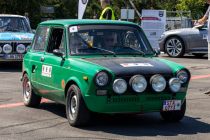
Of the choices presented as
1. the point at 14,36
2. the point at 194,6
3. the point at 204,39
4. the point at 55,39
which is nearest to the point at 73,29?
the point at 55,39

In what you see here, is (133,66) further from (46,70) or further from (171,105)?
(46,70)

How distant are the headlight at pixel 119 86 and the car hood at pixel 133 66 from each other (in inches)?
3.9

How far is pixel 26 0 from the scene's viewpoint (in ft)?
145

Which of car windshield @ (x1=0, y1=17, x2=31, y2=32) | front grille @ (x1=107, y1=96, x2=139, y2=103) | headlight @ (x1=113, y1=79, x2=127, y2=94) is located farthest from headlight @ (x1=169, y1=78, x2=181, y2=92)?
car windshield @ (x1=0, y1=17, x2=31, y2=32)

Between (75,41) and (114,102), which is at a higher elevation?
(75,41)

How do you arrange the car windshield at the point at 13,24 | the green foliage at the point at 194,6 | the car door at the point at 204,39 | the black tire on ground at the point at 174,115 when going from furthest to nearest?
1. the green foliage at the point at 194,6
2. the car door at the point at 204,39
3. the car windshield at the point at 13,24
4. the black tire on ground at the point at 174,115

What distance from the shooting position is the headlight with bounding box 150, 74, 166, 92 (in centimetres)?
720

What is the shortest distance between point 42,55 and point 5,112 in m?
1.09

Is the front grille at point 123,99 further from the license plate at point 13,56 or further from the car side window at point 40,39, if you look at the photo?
the license plate at point 13,56

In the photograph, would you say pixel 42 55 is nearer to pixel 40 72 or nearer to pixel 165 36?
pixel 40 72

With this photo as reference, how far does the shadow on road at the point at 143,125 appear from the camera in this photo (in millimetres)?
7184

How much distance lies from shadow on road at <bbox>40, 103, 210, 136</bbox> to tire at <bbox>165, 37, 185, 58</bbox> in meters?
10.6

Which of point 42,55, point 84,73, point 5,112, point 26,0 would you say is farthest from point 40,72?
point 26,0

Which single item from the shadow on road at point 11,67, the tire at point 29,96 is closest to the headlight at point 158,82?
the tire at point 29,96
